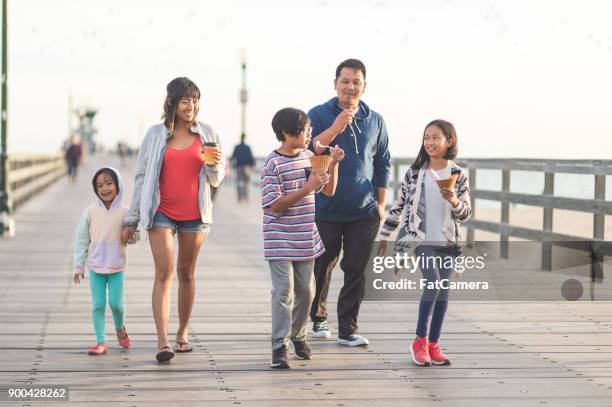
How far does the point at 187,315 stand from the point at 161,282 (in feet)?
1.03

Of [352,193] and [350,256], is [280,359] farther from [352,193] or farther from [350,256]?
[352,193]

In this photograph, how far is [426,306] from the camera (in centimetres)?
686

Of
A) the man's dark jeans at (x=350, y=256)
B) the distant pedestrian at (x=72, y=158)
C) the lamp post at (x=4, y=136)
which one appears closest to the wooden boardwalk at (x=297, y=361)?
the man's dark jeans at (x=350, y=256)

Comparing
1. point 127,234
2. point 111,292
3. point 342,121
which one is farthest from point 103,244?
point 342,121

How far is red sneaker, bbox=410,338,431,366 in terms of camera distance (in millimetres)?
6785

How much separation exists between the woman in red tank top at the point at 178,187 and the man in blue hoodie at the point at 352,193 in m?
0.80

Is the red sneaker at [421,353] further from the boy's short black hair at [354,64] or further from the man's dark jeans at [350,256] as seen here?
the boy's short black hair at [354,64]

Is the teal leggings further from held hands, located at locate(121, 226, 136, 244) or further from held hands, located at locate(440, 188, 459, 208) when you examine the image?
held hands, located at locate(440, 188, 459, 208)

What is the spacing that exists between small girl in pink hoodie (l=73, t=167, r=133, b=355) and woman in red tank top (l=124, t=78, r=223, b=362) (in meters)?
0.35

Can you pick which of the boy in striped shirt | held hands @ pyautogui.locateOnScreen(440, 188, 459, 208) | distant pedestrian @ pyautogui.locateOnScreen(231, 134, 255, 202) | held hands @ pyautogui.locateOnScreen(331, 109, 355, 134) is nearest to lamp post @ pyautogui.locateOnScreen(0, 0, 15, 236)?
distant pedestrian @ pyautogui.locateOnScreen(231, 134, 255, 202)

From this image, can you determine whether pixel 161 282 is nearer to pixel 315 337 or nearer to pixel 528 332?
pixel 315 337

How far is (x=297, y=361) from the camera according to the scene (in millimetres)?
6984

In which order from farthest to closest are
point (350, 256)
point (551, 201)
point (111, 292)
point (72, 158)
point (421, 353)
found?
1. point (72, 158)
2. point (551, 201)
3. point (350, 256)
4. point (111, 292)
5. point (421, 353)

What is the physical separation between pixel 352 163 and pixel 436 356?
1.39 metres
